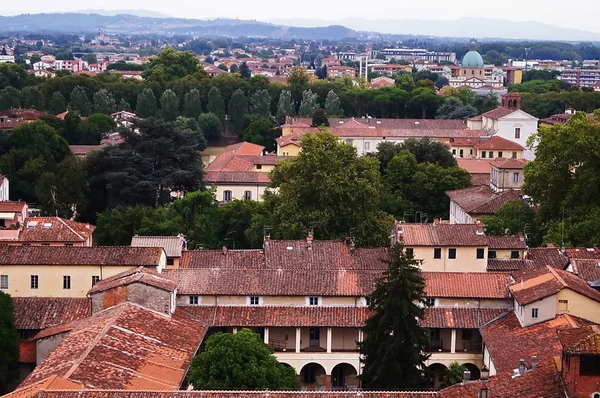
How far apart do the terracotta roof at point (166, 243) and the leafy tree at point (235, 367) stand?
42.7ft

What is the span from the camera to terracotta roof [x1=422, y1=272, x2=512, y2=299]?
40969mm

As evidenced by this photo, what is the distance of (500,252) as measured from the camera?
48094 mm

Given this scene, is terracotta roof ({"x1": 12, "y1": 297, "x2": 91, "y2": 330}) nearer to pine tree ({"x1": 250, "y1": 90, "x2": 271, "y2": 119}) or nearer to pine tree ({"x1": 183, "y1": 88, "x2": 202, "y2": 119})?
pine tree ({"x1": 183, "y1": 88, "x2": 202, "y2": 119})

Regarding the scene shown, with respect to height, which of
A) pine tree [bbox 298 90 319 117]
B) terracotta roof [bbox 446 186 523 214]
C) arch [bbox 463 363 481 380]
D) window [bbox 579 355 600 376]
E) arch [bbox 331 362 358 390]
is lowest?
arch [bbox 331 362 358 390]

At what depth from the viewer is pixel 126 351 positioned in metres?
33.6

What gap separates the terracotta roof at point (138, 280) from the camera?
1526 inches

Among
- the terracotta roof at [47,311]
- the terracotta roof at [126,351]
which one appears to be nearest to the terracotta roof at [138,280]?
the terracotta roof at [126,351]

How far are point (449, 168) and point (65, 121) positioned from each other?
112ft

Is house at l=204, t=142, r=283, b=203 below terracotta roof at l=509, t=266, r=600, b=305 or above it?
below

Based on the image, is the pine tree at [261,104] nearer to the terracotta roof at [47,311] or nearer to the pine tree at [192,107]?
the pine tree at [192,107]

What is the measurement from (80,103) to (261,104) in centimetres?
1754

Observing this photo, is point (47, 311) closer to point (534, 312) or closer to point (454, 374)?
point (454, 374)

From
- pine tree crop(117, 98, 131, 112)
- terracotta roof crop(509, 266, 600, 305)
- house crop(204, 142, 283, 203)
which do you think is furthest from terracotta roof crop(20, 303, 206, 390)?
pine tree crop(117, 98, 131, 112)

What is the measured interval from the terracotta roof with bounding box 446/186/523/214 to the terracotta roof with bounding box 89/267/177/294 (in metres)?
23.6
